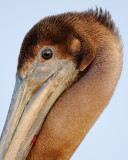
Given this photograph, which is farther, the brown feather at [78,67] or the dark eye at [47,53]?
the dark eye at [47,53]

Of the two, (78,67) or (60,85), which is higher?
(78,67)

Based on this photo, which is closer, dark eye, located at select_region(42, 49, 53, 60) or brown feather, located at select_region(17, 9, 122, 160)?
brown feather, located at select_region(17, 9, 122, 160)

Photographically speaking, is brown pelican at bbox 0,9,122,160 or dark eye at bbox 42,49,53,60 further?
dark eye at bbox 42,49,53,60

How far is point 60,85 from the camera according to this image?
277 centimetres

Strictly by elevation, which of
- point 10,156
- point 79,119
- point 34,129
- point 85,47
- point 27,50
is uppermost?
point 85,47

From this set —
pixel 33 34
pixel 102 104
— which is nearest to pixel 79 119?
pixel 102 104

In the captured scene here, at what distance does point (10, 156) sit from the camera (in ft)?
8.15

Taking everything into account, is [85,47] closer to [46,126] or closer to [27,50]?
[27,50]

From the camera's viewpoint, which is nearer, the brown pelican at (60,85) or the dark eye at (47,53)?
the brown pelican at (60,85)

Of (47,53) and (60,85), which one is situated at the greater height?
(47,53)

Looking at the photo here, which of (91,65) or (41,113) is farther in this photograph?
(91,65)

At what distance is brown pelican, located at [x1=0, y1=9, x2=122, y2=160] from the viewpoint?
2.54 m

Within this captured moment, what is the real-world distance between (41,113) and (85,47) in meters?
0.73

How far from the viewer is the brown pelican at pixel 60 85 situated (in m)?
2.54
